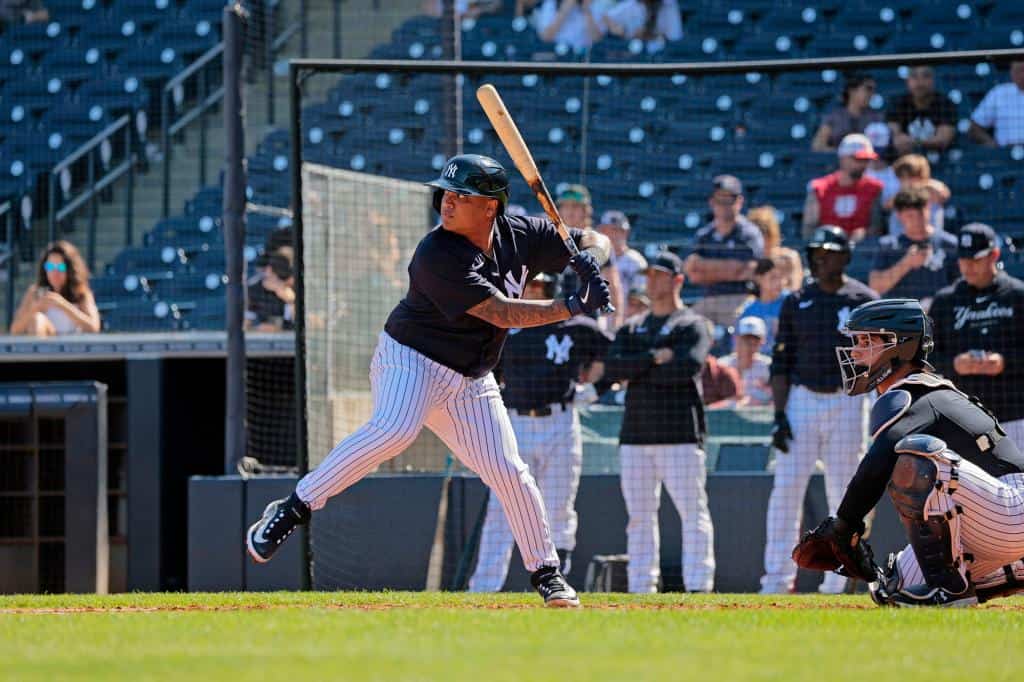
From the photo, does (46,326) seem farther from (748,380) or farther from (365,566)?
(748,380)

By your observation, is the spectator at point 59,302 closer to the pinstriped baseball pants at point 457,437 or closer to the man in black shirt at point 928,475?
the pinstriped baseball pants at point 457,437

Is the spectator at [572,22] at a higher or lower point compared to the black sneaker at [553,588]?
higher

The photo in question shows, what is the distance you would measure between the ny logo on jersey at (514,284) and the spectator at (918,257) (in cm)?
439

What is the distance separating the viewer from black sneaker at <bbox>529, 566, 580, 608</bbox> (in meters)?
6.22

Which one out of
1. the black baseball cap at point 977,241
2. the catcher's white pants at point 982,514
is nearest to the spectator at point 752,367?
the black baseball cap at point 977,241

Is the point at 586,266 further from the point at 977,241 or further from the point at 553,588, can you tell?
the point at 977,241

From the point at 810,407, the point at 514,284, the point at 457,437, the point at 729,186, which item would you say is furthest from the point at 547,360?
the point at 457,437

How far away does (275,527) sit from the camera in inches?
245

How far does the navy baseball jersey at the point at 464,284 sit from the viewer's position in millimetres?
6176

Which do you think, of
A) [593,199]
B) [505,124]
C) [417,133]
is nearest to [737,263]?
[593,199]

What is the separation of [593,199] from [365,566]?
4.03m

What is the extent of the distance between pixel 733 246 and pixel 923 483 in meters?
5.72

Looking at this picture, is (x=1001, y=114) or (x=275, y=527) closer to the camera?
(x=275, y=527)

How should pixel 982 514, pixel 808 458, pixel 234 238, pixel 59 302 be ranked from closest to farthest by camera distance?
pixel 982 514
pixel 808 458
pixel 234 238
pixel 59 302
